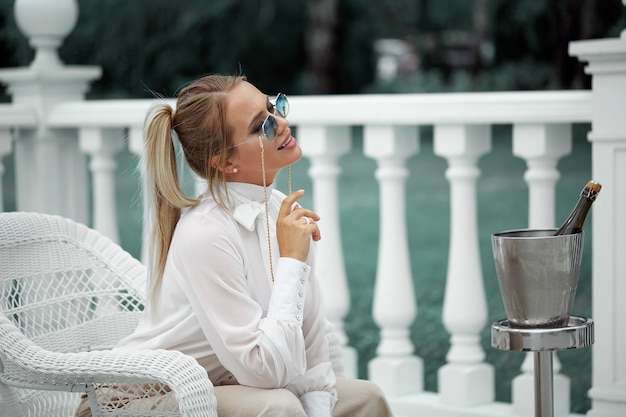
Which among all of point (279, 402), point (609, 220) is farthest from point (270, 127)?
point (609, 220)

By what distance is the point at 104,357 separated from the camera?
2053 mm

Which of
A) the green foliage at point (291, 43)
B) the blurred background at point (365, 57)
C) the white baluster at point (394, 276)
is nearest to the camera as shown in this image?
the white baluster at point (394, 276)

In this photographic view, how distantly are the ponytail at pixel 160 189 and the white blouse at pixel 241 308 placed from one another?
4 cm

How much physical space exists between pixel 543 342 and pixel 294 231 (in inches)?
20.5

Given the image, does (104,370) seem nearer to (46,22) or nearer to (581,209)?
(581,209)

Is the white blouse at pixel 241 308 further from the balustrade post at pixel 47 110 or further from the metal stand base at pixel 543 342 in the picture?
the balustrade post at pixel 47 110

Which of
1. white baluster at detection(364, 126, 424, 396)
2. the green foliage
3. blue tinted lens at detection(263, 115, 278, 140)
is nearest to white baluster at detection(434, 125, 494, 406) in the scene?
white baluster at detection(364, 126, 424, 396)

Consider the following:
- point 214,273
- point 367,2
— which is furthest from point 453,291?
point 367,2

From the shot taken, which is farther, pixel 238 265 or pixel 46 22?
pixel 46 22

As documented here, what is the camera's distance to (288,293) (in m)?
2.07

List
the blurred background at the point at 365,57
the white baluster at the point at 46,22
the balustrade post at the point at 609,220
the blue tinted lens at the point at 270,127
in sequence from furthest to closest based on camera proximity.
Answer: the blurred background at the point at 365,57 < the white baluster at the point at 46,22 < the balustrade post at the point at 609,220 < the blue tinted lens at the point at 270,127

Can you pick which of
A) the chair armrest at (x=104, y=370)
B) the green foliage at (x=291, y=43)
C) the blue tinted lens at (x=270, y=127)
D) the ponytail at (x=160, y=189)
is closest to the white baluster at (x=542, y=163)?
the blue tinted lens at (x=270, y=127)

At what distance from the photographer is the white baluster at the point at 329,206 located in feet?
10.6

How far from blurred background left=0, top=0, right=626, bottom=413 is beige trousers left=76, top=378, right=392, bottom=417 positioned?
23.1 feet
